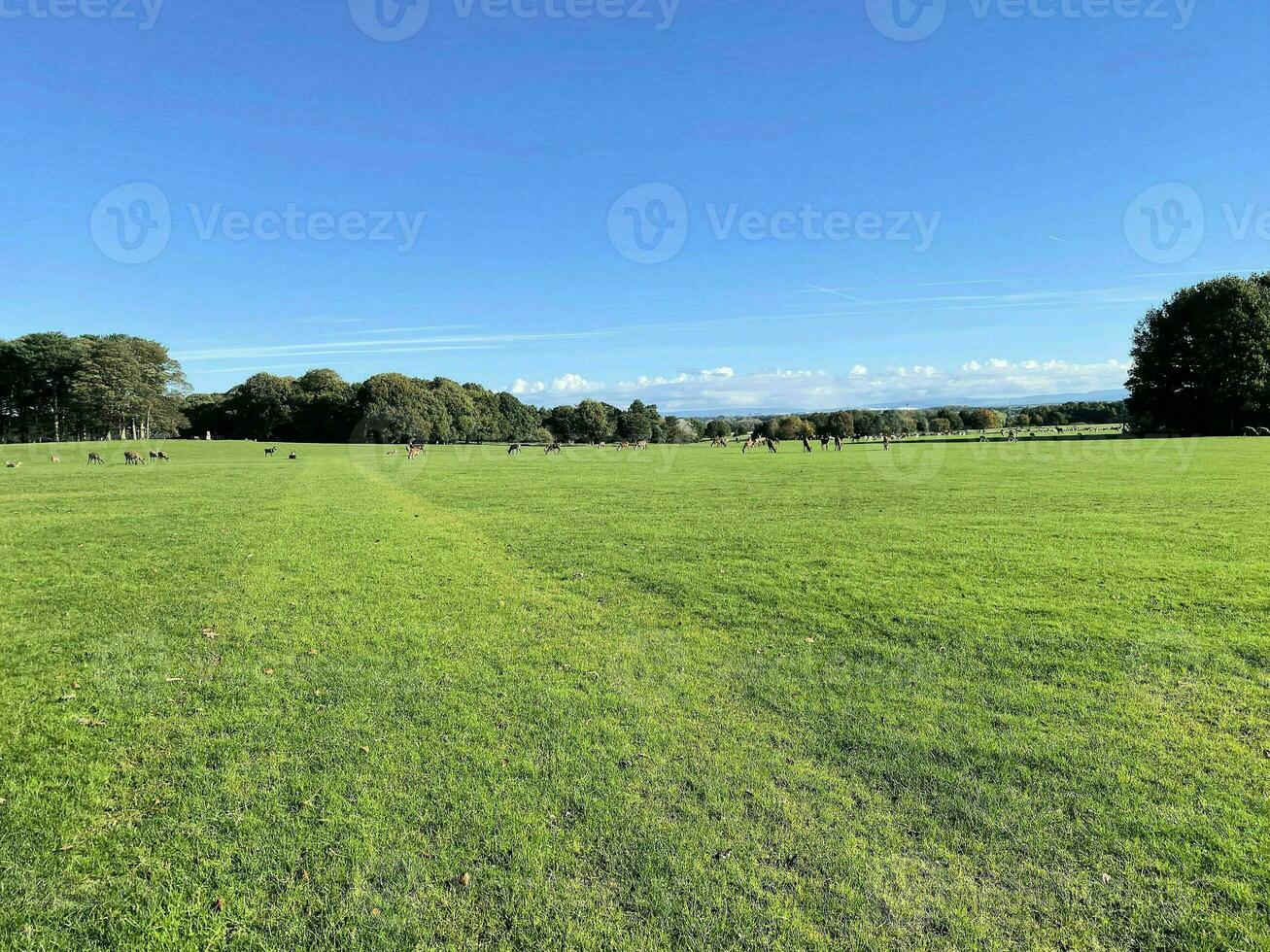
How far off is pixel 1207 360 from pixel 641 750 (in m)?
91.1

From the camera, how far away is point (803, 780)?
212 inches

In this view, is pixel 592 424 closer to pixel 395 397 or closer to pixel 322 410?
pixel 395 397

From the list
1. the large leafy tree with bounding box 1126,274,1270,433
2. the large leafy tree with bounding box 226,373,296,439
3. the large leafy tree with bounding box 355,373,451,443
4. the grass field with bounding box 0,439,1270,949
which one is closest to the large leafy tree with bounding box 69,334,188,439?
the large leafy tree with bounding box 226,373,296,439

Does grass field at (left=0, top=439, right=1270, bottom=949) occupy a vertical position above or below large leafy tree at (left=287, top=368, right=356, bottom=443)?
below

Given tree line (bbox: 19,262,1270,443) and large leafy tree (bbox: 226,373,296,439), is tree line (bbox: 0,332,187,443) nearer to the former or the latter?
tree line (bbox: 19,262,1270,443)

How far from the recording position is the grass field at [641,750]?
3.99 metres

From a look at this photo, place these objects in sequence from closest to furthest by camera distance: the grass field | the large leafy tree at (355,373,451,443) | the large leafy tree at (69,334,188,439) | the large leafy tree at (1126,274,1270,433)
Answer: the grass field < the large leafy tree at (1126,274,1270,433) < the large leafy tree at (69,334,188,439) < the large leafy tree at (355,373,451,443)

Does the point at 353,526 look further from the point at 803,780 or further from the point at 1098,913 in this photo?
the point at 1098,913

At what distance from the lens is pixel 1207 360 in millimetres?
70250

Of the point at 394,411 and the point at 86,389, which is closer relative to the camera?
the point at 86,389

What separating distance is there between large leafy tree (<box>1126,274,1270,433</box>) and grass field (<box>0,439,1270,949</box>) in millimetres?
76613

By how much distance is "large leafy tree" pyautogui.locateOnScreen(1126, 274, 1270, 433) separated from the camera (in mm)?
67875

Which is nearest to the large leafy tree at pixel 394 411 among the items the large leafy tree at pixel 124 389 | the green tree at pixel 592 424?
the large leafy tree at pixel 124 389

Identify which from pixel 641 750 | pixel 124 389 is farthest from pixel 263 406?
pixel 641 750
